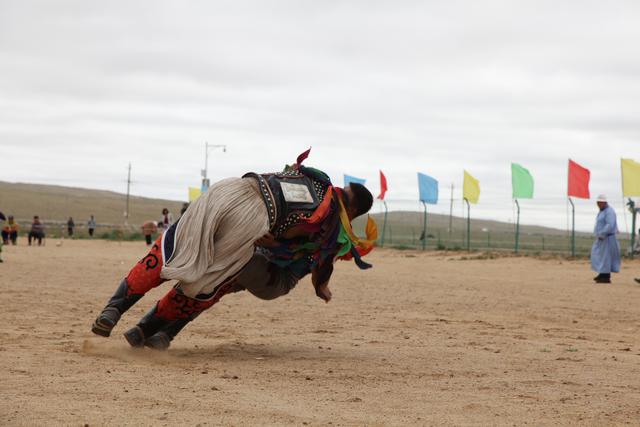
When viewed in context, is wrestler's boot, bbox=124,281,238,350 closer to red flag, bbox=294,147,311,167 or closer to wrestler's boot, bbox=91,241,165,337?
wrestler's boot, bbox=91,241,165,337

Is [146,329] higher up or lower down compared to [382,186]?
lower down

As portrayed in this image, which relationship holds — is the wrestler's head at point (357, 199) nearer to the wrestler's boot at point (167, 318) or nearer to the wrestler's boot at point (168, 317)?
the wrestler's boot at point (167, 318)

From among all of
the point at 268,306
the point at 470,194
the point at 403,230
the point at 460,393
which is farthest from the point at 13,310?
the point at 403,230

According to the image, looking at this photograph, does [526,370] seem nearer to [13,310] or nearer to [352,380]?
[352,380]

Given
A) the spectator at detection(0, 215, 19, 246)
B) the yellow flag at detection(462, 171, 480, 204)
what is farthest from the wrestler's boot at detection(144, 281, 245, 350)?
the spectator at detection(0, 215, 19, 246)

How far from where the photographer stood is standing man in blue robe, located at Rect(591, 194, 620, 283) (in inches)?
729

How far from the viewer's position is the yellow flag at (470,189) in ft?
106

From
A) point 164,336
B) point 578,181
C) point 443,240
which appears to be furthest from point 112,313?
point 443,240

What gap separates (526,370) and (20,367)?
10.9ft

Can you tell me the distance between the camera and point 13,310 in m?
9.49

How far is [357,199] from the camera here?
22.3 ft

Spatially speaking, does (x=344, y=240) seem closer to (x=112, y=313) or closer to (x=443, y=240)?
(x=112, y=313)

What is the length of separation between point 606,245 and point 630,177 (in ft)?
22.0

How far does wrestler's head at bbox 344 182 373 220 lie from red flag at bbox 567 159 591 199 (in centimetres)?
2076
